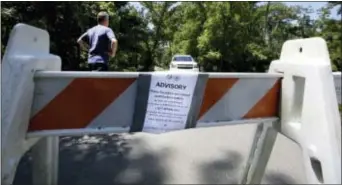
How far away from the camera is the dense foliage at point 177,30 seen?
Answer: 955 centimetres

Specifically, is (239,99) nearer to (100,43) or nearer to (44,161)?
(44,161)

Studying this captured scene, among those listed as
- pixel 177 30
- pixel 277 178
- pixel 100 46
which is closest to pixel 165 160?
pixel 277 178

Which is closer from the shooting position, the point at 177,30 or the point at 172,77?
the point at 172,77

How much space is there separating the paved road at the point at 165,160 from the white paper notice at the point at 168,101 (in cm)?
194

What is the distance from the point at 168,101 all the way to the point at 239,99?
32 cm

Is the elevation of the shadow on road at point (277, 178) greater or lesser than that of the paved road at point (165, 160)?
greater

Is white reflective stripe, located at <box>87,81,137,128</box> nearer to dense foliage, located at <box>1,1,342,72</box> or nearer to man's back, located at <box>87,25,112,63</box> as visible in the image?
man's back, located at <box>87,25,112,63</box>

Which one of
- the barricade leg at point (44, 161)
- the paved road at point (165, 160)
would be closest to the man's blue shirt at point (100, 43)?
the paved road at point (165, 160)

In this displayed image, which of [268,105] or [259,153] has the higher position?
[268,105]

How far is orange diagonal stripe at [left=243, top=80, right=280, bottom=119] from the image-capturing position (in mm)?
1552

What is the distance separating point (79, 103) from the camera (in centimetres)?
127

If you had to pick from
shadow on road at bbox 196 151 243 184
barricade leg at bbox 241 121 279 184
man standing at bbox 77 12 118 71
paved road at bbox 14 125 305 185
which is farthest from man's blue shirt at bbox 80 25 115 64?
barricade leg at bbox 241 121 279 184

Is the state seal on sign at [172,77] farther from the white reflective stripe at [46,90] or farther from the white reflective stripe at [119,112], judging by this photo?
the white reflective stripe at [46,90]

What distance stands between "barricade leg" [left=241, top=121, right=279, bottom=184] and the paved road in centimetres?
136
